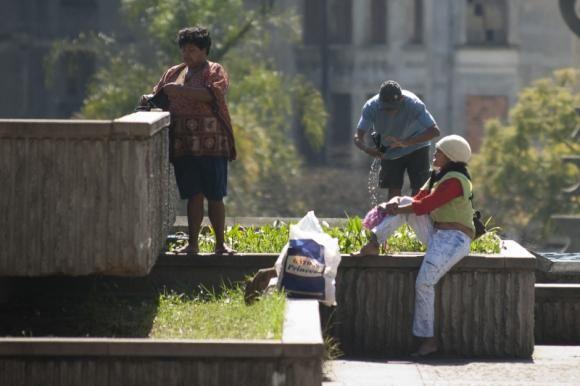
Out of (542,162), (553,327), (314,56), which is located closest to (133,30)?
(314,56)

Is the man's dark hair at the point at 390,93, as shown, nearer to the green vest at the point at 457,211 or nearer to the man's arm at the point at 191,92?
the green vest at the point at 457,211

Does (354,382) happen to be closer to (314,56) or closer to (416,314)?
(416,314)

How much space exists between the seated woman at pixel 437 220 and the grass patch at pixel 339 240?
20.3 inches

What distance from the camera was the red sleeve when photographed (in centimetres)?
1256

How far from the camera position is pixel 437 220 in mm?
12781

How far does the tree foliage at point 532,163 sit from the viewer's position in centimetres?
4734

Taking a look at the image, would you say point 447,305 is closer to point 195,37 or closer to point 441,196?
point 441,196

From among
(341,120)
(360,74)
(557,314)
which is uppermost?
(557,314)

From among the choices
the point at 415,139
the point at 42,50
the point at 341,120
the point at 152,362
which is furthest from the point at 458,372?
the point at 341,120

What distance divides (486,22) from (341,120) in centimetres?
591

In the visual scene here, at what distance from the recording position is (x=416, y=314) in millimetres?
12766

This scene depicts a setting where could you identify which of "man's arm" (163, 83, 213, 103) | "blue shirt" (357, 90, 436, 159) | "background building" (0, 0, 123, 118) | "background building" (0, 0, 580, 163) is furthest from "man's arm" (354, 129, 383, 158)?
"background building" (0, 0, 580, 163)

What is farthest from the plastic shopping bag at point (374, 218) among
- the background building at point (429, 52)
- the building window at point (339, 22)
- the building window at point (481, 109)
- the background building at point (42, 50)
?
the building window at point (339, 22)

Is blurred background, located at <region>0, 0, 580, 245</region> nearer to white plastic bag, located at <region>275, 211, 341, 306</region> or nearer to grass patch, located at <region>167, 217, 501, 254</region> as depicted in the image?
grass patch, located at <region>167, 217, 501, 254</region>
